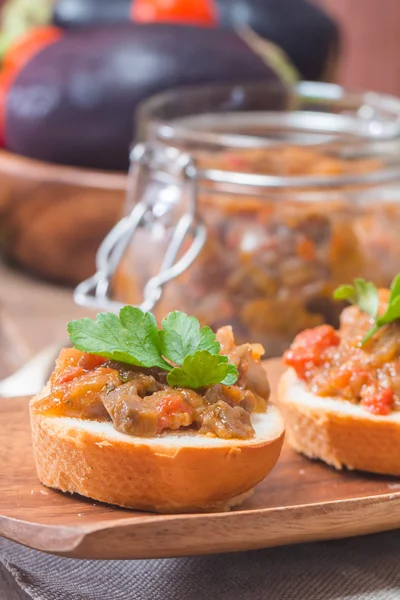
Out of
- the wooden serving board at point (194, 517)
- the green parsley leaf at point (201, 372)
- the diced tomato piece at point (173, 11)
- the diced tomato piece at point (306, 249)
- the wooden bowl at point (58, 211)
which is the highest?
the diced tomato piece at point (173, 11)

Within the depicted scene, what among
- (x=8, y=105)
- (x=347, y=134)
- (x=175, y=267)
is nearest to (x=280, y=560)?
(x=175, y=267)

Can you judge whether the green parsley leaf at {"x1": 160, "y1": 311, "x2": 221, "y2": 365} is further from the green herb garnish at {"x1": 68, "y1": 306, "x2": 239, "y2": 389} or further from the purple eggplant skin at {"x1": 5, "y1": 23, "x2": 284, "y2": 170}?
the purple eggplant skin at {"x1": 5, "y1": 23, "x2": 284, "y2": 170}

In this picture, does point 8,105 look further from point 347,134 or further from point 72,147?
point 347,134

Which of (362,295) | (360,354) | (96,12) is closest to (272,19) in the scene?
(96,12)

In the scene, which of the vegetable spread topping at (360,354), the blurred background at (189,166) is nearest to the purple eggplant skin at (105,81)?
the blurred background at (189,166)

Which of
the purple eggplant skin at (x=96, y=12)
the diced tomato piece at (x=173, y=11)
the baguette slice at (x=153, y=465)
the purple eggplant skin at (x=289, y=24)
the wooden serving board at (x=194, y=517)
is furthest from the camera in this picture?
the purple eggplant skin at (x=289, y=24)

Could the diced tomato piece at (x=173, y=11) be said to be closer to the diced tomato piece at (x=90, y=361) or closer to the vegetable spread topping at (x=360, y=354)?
the vegetable spread topping at (x=360, y=354)

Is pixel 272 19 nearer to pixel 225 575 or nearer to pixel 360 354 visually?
pixel 360 354
